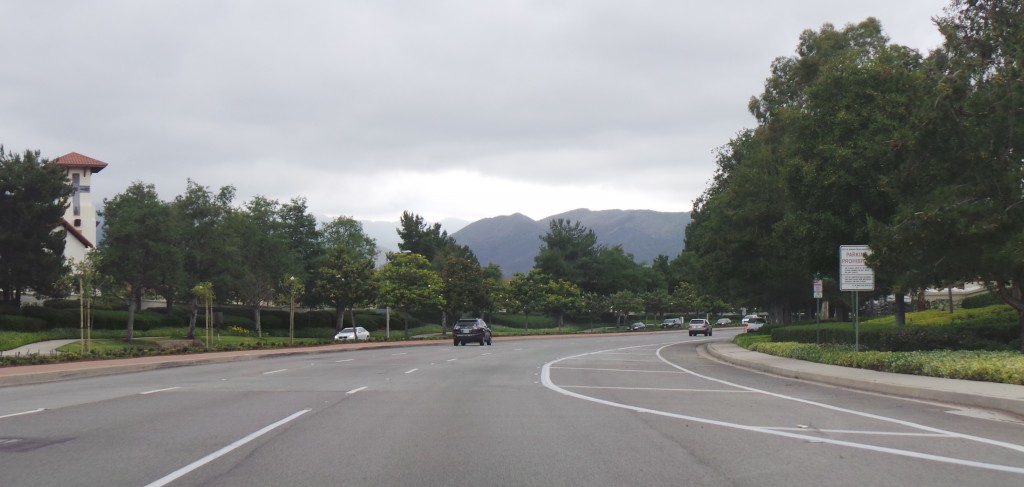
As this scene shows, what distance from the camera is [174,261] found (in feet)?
179

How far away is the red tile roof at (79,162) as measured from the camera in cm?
8869

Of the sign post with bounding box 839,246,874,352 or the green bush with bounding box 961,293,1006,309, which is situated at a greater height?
the sign post with bounding box 839,246,874,352

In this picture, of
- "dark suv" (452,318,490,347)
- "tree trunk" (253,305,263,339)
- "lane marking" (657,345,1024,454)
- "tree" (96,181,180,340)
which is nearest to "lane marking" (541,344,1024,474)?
"lane marking" (657,345,1024,454)

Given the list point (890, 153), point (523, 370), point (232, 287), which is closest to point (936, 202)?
point (890, 153)

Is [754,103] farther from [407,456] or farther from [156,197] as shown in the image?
[407,456]

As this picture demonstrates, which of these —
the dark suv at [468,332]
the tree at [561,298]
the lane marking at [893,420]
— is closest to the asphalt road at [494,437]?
the lane marking at [893,420]

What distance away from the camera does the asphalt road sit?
27.2 feet

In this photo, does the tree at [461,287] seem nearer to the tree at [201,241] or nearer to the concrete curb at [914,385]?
the tree at [201,241]

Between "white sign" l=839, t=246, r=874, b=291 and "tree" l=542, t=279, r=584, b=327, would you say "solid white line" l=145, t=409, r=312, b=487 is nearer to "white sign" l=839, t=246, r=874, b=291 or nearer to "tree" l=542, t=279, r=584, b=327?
"white sign" l=839, t=246, r=874, b=291

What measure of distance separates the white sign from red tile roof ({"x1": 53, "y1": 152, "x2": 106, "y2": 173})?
83810 mm

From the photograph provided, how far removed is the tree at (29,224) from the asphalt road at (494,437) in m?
38.4

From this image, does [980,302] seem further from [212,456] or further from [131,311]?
[131,311]

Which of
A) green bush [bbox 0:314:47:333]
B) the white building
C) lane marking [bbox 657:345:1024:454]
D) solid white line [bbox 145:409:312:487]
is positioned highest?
the white building

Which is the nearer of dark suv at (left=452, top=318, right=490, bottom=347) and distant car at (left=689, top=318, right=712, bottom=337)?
dark suv at (left=452, top=318, right=490, bottom=347)
